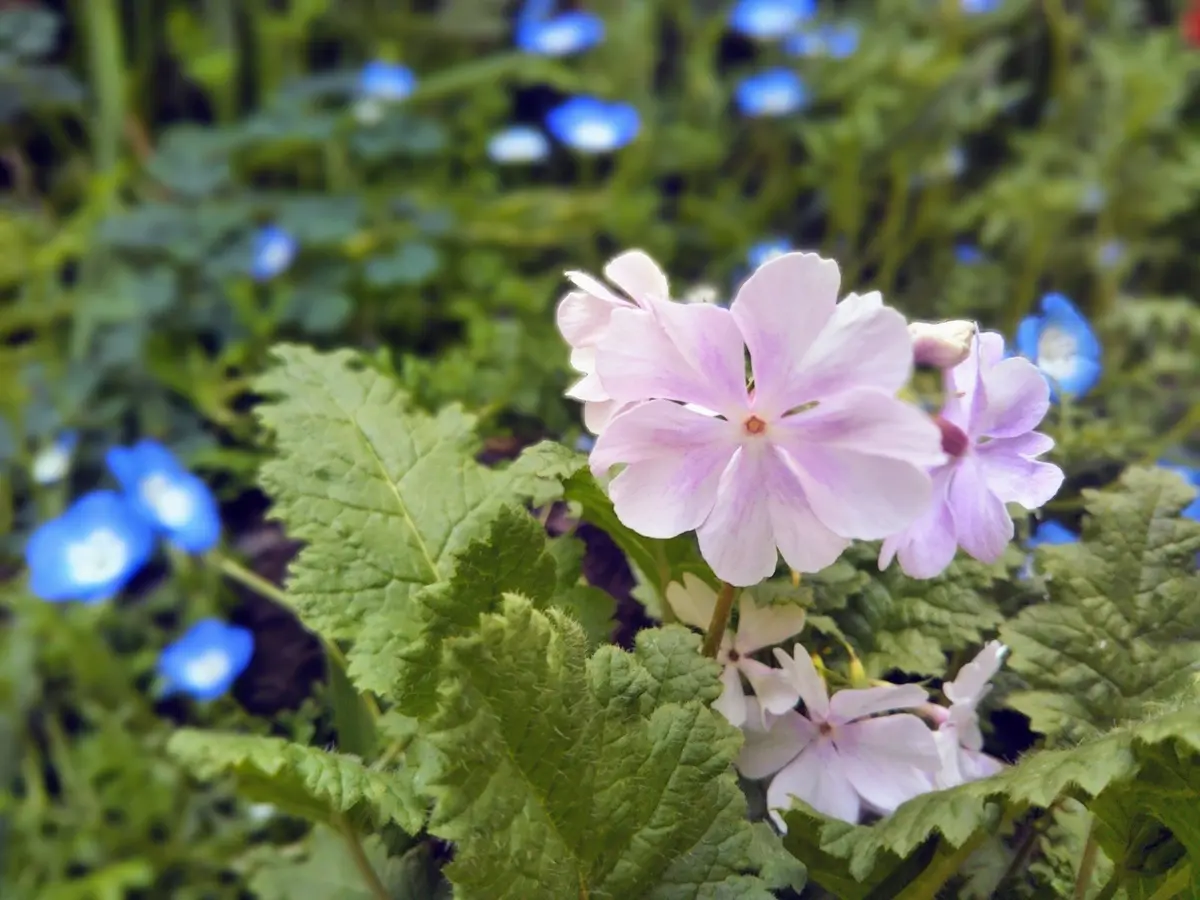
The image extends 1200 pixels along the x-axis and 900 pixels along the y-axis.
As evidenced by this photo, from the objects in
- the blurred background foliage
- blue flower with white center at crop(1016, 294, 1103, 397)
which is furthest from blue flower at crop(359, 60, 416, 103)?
blue flower with white center at crop(1016, 294, 1103, 397)

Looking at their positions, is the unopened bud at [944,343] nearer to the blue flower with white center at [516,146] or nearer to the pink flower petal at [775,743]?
the pink flower petal at [775,743]

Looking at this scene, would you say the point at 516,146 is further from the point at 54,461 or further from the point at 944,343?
the point at 944,343

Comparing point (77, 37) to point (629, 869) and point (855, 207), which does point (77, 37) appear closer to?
point (855, 207)

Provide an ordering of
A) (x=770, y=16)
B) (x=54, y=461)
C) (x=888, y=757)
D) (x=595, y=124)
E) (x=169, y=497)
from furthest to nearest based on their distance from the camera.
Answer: (x=770, y=16) < (x=595, y=124) < (x=54, y=461) < (x=169, y=497) < (x=888, y=757)

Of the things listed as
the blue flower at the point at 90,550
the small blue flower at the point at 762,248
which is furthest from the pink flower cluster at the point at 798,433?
the small blue flower at the point at 762,248

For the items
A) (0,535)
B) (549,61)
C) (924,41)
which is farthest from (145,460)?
(924,41)

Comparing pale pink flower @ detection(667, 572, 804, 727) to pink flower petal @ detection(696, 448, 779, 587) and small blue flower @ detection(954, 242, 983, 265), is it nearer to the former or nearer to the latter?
pink flower petal @ detection(696, 448, 779, 587)

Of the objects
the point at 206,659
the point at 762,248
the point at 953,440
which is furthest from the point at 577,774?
the point at 762,248
